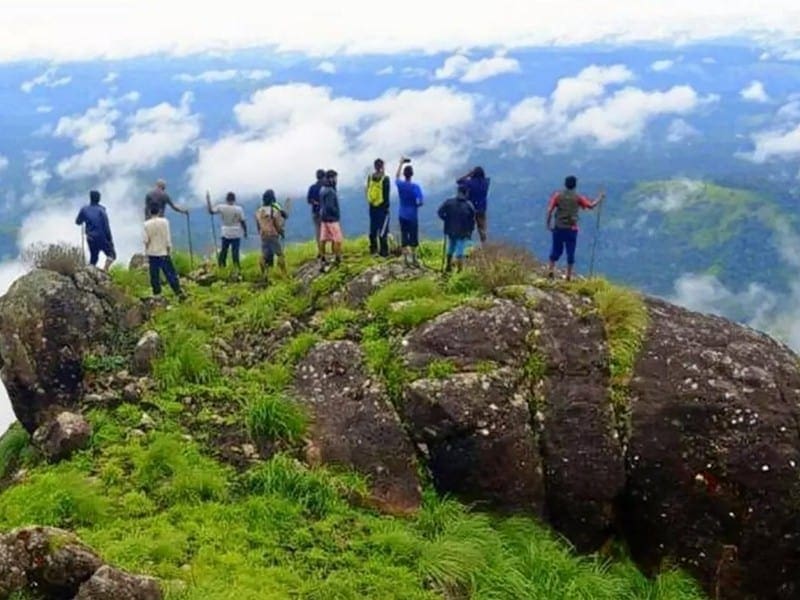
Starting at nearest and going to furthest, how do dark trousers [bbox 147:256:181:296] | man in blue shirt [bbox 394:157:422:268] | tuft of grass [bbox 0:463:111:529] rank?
tuft of grass [bbox 0:463:111:529]
man in blue shirt [bbox 394:157:422:268]
dark trousers [bbox 147:256:181:296]

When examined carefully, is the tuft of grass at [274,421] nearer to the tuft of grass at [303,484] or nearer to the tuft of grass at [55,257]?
the tuft of grass at [303,484]

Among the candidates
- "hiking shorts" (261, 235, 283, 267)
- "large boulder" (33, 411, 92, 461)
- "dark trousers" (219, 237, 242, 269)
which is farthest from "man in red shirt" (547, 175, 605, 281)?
"large boulder" (33, 411, 92, 461)

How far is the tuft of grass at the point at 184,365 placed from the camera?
17844 mm

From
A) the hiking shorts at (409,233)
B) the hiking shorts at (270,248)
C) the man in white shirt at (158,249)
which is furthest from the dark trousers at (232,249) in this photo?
the hiking shorts at (409,233)

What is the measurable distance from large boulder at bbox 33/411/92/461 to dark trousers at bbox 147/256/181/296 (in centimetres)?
516

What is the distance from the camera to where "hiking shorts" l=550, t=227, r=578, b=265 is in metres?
19.8

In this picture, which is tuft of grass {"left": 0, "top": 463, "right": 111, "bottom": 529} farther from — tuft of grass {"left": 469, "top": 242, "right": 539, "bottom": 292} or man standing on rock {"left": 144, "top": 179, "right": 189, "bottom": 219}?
tuft of grass {"left": 469, "top": 242, "right": 539, "bottom": 292}

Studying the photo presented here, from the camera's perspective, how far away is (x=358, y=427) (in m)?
16.4

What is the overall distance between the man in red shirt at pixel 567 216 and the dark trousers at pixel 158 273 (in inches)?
333

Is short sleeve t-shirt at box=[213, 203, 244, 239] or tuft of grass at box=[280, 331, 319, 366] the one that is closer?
tuft of grass at box=[280, 331, 319, 366]

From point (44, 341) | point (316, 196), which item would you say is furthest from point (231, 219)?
point (44, 341)

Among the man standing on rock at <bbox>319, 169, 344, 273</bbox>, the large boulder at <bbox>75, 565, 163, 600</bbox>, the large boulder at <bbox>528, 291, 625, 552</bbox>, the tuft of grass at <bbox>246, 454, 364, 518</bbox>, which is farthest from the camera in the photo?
the man standing on rock at <bbox>319, 169, 344, 273</bbox>

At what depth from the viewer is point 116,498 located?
1452cm

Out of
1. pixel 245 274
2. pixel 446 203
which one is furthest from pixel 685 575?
pixel 245 274
